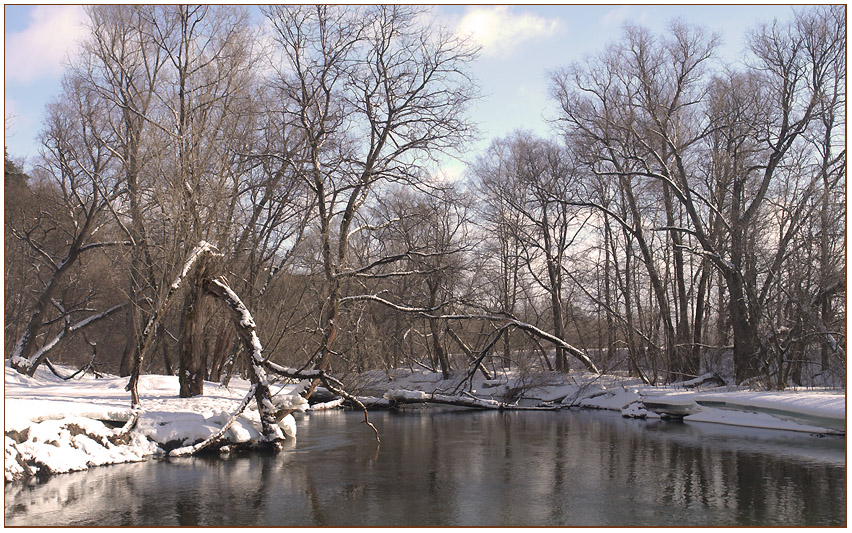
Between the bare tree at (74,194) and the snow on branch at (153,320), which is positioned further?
the bare tree at (74,194)

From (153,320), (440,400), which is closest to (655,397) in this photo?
(440,400)

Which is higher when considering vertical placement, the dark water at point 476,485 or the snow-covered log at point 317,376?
the snow-covered log at point 317,376

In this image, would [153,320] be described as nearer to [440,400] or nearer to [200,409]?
[200,409]

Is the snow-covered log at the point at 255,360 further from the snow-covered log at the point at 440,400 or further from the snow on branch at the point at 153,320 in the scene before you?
the snow-covered log at the point at 440,400

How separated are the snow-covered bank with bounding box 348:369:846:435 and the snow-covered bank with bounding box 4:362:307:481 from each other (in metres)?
8.31

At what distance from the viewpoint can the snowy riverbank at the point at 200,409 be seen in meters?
10.7

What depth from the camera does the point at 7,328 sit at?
29.5 metres

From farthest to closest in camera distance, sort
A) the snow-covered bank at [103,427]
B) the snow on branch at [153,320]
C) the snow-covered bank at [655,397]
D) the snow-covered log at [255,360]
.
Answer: the snow-covered bank at [655,397] < the snow-covered log at [255,360] < the snow on branch at [153,320] < the snow-covered bank at [103,427]

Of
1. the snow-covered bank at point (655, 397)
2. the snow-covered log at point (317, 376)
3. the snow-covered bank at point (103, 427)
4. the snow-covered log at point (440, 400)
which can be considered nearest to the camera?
the snow-covered bank at point (103, 427)

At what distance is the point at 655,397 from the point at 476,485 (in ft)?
40.2

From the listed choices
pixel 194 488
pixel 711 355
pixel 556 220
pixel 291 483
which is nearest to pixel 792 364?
pixel 711 355

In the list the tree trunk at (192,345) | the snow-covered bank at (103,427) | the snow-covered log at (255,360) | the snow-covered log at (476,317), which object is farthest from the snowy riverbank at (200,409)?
the snow-covered log at (476,317)

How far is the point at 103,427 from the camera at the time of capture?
11.9 metres

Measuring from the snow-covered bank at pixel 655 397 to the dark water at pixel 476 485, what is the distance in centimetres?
65
